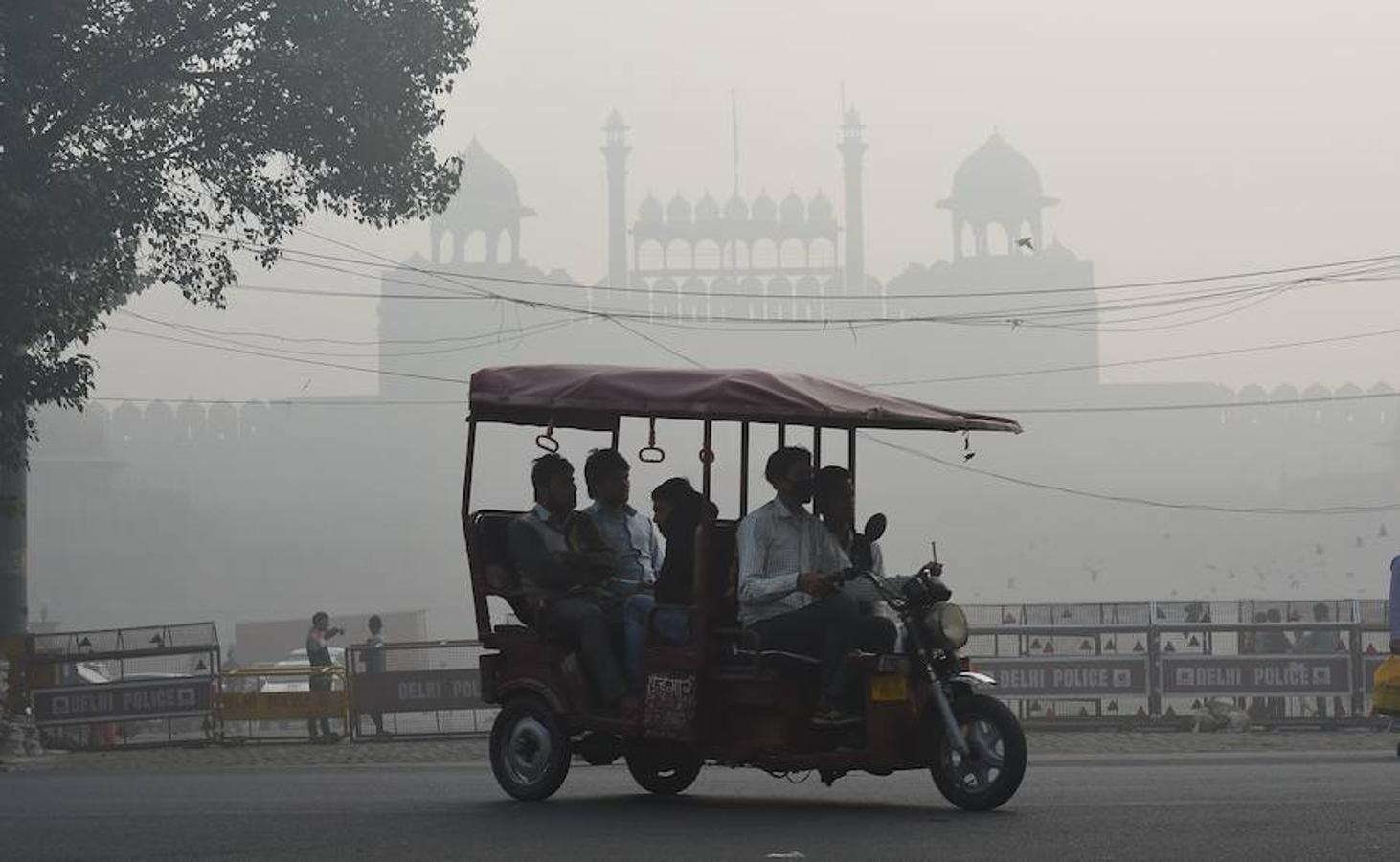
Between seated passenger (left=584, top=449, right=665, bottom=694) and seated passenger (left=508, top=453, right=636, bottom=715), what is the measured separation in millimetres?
64

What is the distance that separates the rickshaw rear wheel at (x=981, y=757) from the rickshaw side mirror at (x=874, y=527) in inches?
27.5

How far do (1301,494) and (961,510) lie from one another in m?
11.3

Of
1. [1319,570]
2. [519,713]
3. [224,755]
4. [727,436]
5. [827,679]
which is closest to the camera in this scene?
[827,679]

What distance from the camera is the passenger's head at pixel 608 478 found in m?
9.35

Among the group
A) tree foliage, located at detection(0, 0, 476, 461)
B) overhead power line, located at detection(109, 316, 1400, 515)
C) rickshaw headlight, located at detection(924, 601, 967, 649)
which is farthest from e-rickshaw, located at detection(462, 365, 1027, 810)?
overhead power line, located at detection(109, 316, 1400, 515)

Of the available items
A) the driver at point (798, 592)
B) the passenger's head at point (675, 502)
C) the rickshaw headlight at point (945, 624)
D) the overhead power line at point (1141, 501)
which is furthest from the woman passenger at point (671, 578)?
the overhead power line at point (1141, 501)

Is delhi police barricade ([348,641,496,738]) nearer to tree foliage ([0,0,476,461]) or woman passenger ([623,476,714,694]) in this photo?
tree foliage ([0,0,476,461])

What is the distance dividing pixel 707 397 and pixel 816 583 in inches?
33.1

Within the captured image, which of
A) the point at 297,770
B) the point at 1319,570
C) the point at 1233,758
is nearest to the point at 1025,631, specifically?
the point at 1233,758

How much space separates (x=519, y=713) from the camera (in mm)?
9539

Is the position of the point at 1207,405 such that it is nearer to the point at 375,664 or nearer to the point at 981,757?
the point at 375,664

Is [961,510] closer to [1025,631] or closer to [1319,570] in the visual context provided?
[1319,570]

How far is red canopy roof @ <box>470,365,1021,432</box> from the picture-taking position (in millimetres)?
8656

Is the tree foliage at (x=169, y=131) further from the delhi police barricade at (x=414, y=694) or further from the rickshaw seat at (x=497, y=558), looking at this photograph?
the rickshaw seat at (x=497, y=558)
